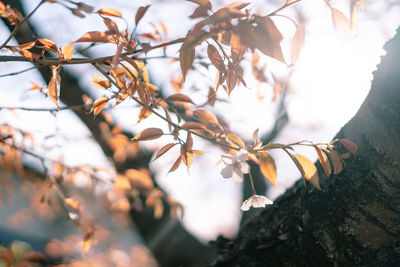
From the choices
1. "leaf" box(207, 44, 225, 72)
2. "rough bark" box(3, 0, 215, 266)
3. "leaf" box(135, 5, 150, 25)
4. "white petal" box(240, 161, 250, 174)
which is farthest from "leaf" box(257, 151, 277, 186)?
"rough bark" box(3, 0, 215, 266)

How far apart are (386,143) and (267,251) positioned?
35 cm

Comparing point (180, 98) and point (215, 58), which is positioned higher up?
point (215, 58)

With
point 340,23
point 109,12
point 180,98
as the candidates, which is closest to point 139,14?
point 109,12

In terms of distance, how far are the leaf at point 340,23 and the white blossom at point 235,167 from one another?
22 centimetres

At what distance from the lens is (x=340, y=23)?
33 centimetres

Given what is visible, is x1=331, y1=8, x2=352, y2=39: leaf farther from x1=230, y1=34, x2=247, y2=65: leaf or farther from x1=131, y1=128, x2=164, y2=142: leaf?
x1=131, y1=128, x2=164, y2=142: leaf

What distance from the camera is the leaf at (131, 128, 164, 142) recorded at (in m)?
0.42

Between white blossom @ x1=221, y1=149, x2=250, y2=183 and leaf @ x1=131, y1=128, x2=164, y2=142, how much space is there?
123mm

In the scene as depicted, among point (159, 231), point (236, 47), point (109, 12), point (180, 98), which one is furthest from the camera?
point (159, 231)

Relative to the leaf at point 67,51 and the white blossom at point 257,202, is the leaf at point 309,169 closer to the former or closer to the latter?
the white blossom at point 257,202

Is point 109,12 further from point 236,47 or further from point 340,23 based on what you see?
point 340,23

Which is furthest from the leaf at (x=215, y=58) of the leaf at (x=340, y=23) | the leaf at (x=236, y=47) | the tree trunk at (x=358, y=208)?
the tree trunk at (x=358, y=208)

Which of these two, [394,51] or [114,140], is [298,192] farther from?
[114,140]

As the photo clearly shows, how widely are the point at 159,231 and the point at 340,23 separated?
1.41m
